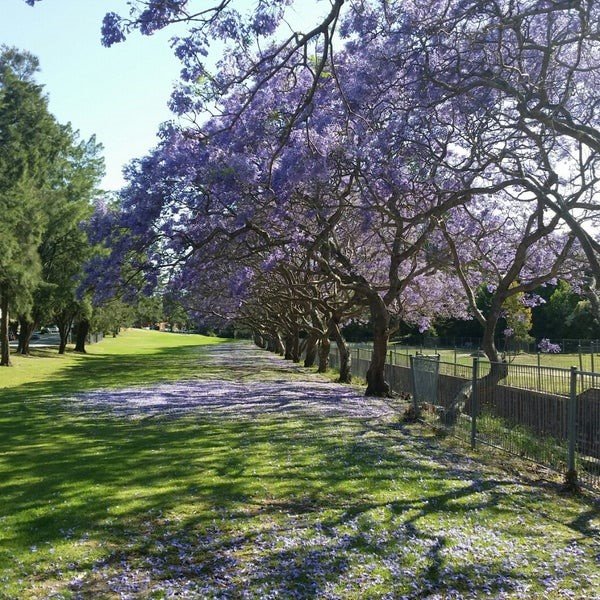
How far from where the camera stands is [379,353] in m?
19.5

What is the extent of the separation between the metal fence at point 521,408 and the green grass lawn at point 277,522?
671mm

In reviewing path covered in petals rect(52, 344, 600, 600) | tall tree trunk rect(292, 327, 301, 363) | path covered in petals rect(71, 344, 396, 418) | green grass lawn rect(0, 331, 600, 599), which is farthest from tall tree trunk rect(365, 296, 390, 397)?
tall tree trunk rect(292, 327, 301, 363)

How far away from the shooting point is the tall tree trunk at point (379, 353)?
62.6ft

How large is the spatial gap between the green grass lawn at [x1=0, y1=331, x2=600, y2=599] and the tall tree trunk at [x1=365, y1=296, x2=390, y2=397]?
7.65 meters

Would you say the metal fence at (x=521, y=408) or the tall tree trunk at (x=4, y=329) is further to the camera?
the tall tree trunk at (x=4, y=329)

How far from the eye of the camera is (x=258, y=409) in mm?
15938

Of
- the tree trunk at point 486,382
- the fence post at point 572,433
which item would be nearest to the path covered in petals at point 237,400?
the tree trunk at point 486,382

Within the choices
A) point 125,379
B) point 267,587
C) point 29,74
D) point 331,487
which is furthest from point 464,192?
point 29,74

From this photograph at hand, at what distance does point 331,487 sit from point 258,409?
324 inches

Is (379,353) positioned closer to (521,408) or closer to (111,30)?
(521,408)

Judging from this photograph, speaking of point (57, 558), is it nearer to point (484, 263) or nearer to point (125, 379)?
point (484, 263)

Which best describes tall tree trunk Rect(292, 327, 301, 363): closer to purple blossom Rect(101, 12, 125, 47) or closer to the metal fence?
the metal fence

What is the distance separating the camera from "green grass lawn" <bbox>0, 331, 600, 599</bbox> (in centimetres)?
485

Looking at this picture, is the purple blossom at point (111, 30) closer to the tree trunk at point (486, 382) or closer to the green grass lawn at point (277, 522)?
the green grass lawn at point (277, 522)
